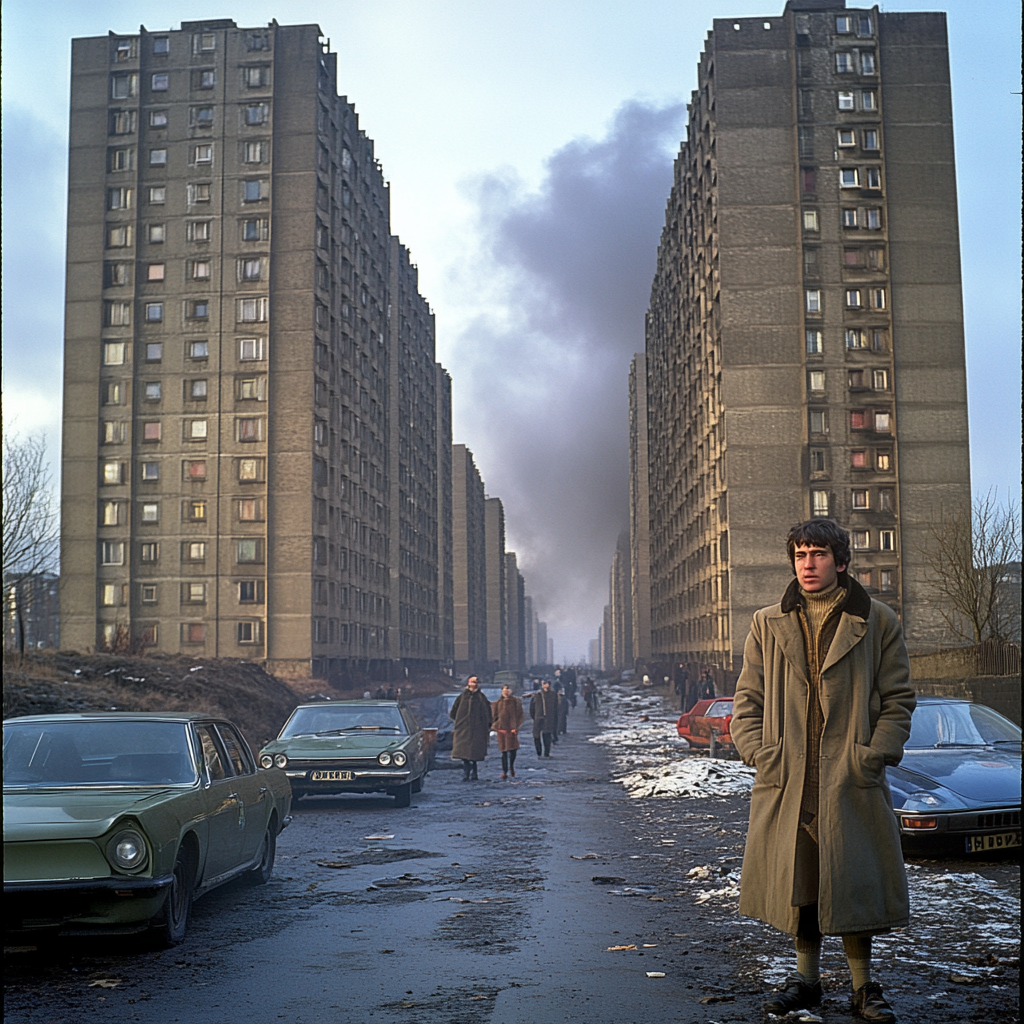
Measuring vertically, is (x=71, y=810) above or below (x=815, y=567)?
below

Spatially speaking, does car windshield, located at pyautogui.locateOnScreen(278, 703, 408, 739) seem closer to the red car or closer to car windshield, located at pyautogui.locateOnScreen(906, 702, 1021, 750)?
car windshield, located at pyautogui.locateOnScreen(906, 702, 1021, 750)

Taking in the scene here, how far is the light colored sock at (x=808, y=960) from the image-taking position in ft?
16.7

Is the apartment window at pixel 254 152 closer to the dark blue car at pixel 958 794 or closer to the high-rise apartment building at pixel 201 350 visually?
the high-rise apartment building at pixel 201 350

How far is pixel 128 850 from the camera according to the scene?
22.6 feet

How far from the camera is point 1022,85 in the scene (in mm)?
2643

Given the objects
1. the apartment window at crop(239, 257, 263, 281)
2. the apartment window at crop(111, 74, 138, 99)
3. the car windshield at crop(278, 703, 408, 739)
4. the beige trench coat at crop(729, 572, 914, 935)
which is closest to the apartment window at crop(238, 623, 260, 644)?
the apartment window at crop(239, 257, 263, 281)

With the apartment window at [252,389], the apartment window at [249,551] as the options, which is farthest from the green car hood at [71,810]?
the apartment window at [252,389]

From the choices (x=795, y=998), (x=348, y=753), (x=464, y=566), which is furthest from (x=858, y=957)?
(x=464, y=566)

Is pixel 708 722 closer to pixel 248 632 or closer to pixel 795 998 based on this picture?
pixel 795 998

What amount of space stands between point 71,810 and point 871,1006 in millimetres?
4633

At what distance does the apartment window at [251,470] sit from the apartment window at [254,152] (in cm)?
1606

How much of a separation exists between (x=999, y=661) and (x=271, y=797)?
2867 centimetres

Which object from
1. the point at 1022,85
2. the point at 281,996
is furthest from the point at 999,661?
the point at 1022,85

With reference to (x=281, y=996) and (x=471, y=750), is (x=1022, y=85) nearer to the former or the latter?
(x=281, y=996)
